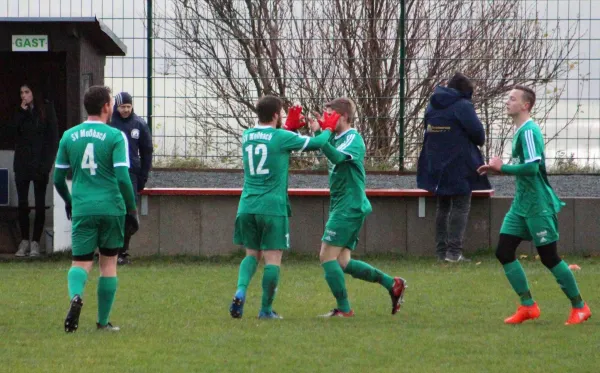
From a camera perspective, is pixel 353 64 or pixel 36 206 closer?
pixel 36 206

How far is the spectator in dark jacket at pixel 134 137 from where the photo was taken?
534 inches

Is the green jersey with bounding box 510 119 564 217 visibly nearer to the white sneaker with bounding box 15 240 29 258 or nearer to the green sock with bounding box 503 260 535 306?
the green sock with bounding box 503 260 535 306

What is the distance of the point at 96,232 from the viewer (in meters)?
8.30

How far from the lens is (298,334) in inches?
318

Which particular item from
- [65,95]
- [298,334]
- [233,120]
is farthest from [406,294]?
[65,95]

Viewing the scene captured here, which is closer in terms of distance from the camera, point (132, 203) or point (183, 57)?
point (132, 203)

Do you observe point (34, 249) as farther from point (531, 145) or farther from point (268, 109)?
point (531, 145)

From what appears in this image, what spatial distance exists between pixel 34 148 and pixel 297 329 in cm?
677

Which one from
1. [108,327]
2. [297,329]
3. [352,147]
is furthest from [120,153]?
[352,147]

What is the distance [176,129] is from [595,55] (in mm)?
5264

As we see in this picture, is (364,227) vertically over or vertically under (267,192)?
under

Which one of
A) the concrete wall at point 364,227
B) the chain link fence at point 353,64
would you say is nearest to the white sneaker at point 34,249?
the concrete wall at point 364,227

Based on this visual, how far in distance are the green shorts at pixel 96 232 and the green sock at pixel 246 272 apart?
3.50 ft

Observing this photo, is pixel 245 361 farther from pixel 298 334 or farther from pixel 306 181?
pixel 306 181
